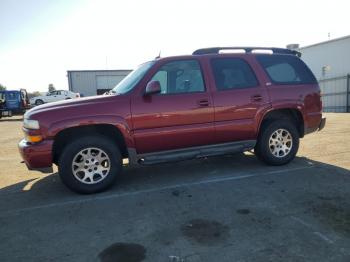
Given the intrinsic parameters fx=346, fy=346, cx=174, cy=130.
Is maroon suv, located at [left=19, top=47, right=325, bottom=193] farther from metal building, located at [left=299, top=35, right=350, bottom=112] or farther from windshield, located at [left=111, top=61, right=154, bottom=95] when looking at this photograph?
metal building, located at [left=299, top=35, right=350, bottom=112]

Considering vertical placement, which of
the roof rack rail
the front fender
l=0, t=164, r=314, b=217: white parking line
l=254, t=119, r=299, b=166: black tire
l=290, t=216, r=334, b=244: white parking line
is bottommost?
l=290, t=216, r=334, b=244: white parking line

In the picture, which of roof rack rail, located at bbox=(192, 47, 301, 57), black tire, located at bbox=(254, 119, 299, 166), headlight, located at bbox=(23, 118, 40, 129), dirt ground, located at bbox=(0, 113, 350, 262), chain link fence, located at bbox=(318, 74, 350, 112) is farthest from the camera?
chain link fence, located at bbox=(318, 74, 350, 112)

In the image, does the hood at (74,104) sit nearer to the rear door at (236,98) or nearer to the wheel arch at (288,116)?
the rear door at (236,98)

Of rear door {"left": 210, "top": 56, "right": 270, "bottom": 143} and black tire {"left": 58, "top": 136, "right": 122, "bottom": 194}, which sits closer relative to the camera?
black tire {"left": 58, "top": 136, "right": 122, "bottom": 194}

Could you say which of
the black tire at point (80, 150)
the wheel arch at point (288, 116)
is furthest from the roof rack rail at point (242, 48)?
the black tire at point (80, 150)

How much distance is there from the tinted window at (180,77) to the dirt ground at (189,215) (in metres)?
1.46

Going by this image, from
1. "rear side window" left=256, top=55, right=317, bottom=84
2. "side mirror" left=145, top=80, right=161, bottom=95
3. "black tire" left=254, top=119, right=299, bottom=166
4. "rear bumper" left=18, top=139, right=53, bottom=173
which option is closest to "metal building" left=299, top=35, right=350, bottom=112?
"rear side window" left=256, top=55, right=317, bottom=84

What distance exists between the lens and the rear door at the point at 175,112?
517 cm

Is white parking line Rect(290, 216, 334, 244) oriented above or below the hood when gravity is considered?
below

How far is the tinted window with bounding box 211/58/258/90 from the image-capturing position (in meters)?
5.71

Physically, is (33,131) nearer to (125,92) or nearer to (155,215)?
(125,92)

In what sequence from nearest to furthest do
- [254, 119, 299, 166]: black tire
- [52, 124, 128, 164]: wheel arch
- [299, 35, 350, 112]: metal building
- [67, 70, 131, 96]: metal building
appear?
[52, 124, 128, 164]: wheel arch → [254, 119, 299, 166]: black tire → [299, 35, 350, 112]: metal building → [67, 70, 131, 96]: metal building

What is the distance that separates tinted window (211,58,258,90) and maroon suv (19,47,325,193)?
17 millimetres

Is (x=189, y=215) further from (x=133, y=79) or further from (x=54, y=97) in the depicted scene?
(x=54, y=97)
